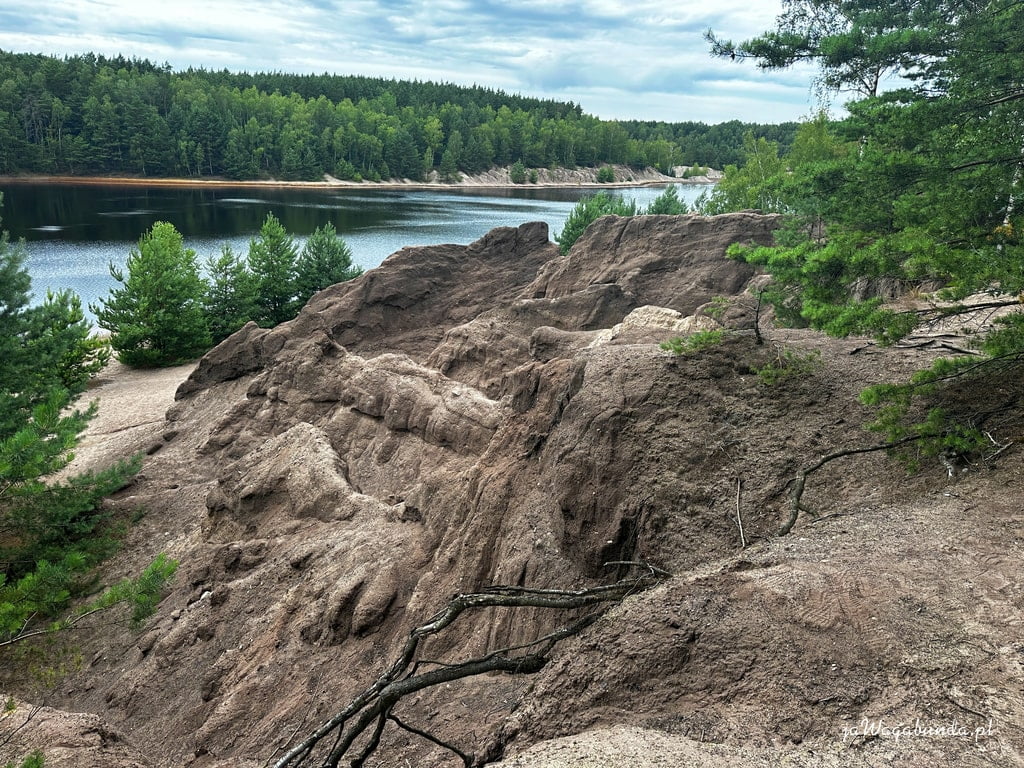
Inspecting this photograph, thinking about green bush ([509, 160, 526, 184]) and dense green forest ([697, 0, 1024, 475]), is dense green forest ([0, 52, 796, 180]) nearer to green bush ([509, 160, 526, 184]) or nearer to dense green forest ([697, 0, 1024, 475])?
green bush ([509, 160, 526, 184])

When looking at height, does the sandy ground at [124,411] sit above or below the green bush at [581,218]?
below

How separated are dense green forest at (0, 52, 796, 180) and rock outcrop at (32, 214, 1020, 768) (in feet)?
311

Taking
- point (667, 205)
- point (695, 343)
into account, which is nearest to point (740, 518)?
point (695, 343)

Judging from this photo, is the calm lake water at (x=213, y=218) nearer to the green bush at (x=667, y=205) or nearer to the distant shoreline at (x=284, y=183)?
the distant shoreline at (x=284, y=183)

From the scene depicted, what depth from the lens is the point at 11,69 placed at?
338ft

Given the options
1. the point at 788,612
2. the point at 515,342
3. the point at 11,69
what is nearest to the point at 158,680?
the point at 788,612

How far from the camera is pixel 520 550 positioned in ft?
30.8

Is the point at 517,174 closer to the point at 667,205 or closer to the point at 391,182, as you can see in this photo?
the point at 391,182

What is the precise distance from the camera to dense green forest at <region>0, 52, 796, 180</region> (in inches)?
3824

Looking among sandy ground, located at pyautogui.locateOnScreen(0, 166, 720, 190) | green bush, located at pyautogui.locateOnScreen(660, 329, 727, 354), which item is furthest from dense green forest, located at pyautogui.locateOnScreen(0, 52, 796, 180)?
green bush, located at pyautogui.locateOnScreen(660, 329, 727, 354)

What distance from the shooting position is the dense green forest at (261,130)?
97.1 m

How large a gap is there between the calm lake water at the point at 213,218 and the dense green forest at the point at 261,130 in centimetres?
911

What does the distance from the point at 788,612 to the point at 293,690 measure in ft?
22.1

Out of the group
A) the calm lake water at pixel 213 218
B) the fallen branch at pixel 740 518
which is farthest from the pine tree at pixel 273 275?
the fallen branch at pixel 740 518
